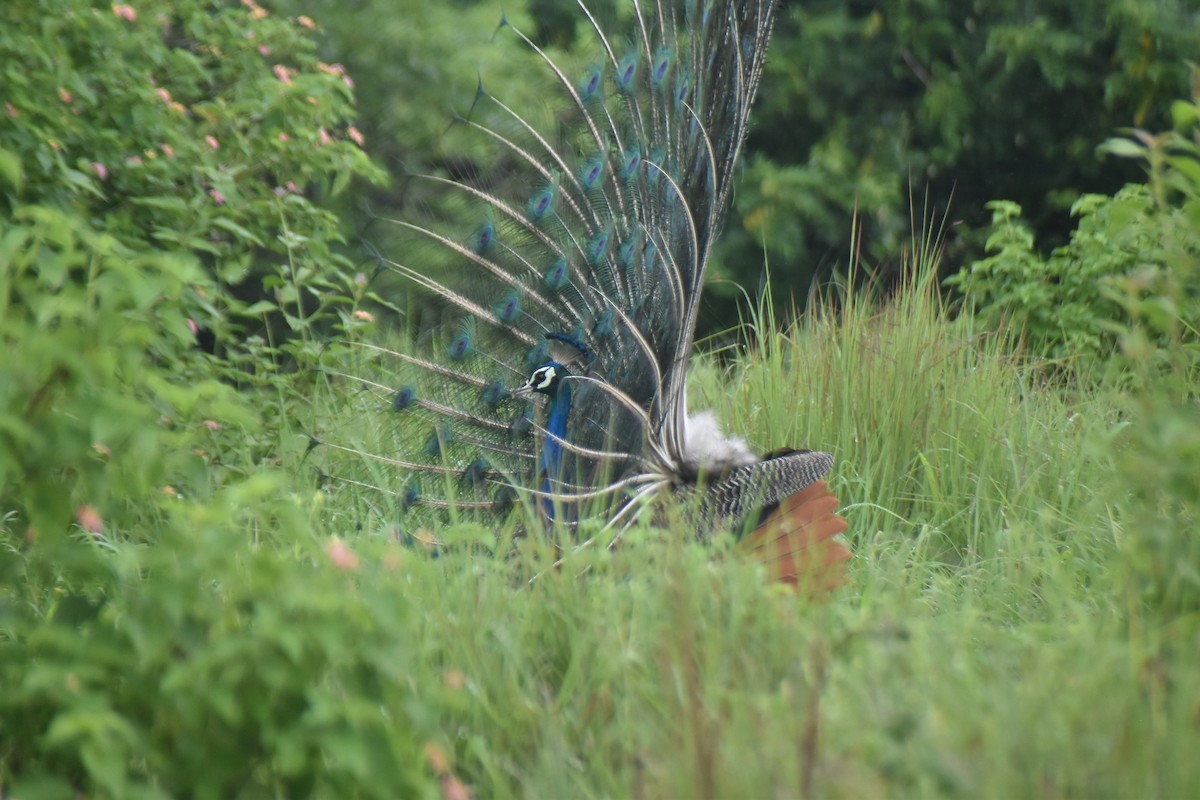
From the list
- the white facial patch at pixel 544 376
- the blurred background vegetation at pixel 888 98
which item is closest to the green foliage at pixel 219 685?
the white facial patch at pixel 544 376

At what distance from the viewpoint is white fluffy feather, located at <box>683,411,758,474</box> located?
4.13m

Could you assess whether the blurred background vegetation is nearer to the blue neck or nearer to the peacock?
the peacock

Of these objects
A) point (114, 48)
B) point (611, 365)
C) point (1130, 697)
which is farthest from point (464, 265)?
point (1130, 697)

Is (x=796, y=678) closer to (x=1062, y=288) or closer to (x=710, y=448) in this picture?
(x=710, y=448)

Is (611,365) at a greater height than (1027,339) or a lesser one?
greater

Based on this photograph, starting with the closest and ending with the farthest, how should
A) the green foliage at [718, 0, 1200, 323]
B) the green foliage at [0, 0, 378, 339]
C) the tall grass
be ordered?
the tall grass < the green foliage at [0, 0, 378, 339] < the green foliage at [718, 0, 1200, 323]

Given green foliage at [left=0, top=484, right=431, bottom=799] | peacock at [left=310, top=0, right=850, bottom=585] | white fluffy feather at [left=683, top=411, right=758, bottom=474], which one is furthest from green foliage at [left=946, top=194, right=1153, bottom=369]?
green foliage at [left=0, top=484, right=431, bottom=799]

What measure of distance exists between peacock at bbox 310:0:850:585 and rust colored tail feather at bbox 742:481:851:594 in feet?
0.26

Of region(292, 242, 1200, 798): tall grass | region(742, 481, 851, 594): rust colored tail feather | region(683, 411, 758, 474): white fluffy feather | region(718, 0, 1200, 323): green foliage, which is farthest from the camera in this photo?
region(718, 0, 1200, 323): green foliage

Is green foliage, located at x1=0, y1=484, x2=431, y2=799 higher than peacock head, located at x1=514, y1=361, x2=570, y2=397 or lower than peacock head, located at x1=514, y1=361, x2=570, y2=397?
higher

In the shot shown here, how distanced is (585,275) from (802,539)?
1181 millimetres

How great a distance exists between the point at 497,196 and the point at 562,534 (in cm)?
166

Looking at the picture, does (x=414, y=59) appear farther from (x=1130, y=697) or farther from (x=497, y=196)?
(x=1130, y=697)

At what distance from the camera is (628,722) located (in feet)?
Answer: 7.26
